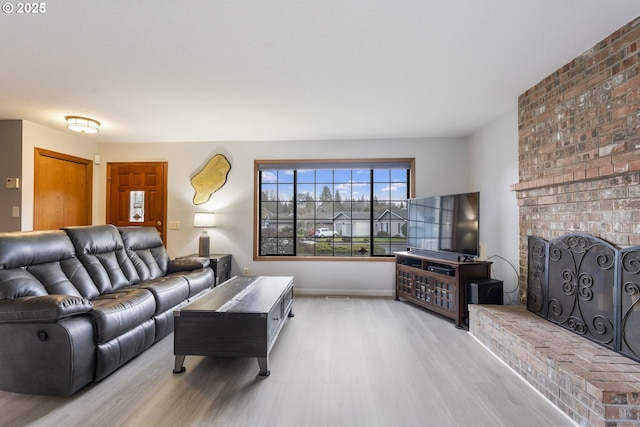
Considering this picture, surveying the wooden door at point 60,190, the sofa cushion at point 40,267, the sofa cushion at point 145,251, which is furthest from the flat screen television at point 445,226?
the wooden door at point 60,190

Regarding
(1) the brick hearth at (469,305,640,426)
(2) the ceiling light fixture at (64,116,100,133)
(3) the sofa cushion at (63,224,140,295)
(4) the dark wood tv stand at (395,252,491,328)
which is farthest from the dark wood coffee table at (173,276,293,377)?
(2) the ceiling light fixture at (64,116,100,133)

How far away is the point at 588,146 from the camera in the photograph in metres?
2.23

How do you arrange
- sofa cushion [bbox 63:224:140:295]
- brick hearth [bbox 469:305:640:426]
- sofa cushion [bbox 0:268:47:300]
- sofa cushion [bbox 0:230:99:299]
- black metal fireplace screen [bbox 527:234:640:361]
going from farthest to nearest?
1. sofa cushion [bbox 63:224:140:295]
2. sofa cushion [bbox 0:230:99:299]
3. sofa cushion [bbox 0:268:47:300]
4. black metal fireplace screen [bbox 527:234:640:361]
5. brick hearth [bbox 469:305:640:426]

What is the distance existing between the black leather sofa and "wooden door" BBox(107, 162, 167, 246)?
4.52 feet

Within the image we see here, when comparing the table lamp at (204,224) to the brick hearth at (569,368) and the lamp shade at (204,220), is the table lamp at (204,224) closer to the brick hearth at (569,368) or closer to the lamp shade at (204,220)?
the lamp shade at (204,220)

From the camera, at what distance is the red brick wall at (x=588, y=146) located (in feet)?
6.25

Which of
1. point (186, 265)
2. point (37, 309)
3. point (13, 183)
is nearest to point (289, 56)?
point (37, 309)

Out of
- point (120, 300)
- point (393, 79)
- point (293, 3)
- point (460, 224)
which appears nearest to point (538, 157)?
point (460, 224)

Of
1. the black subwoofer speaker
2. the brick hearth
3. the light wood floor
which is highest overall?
the black subwoofer speaker

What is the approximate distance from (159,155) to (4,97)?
1915 millimetres

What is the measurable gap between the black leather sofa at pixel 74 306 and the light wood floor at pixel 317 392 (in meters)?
0.13

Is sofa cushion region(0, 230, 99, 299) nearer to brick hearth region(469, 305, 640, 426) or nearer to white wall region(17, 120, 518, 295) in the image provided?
white wall region(17, 120, 518, 295)

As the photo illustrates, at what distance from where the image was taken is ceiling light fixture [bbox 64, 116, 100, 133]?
3604 mm

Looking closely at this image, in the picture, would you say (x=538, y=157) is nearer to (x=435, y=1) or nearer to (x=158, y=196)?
(x=435, y=1)
